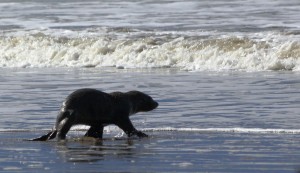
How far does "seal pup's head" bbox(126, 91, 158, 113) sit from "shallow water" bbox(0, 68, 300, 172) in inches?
10.2

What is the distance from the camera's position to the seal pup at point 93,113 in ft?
37.0

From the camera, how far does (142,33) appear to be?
29.2 m

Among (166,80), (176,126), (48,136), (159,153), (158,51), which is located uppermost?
(159,153)

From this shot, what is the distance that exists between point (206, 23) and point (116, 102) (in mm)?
20115

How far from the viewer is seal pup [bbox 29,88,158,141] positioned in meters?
11.3

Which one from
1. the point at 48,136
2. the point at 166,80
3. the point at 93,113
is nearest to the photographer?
the point at 48,136

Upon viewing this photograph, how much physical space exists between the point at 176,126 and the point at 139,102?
1.82ft

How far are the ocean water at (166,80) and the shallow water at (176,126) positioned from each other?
0.05ft

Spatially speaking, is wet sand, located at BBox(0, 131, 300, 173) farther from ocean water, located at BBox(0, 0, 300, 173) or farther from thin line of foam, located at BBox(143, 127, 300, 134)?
thin line of foam, located at BBox(143, 127, 300, 134)

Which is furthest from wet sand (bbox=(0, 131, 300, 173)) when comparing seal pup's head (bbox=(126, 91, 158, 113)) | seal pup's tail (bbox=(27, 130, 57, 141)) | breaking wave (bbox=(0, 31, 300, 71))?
breaking wave (bbox=(0, 31, 300, 71))

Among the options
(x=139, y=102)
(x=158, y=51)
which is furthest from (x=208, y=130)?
(x=158, y=51)

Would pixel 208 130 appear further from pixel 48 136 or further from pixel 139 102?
pixel 48 136

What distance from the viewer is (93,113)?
452 inches

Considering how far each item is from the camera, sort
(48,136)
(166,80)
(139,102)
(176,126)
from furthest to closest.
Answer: (166,80)
(176,126)
(139,102)
(48,136)
